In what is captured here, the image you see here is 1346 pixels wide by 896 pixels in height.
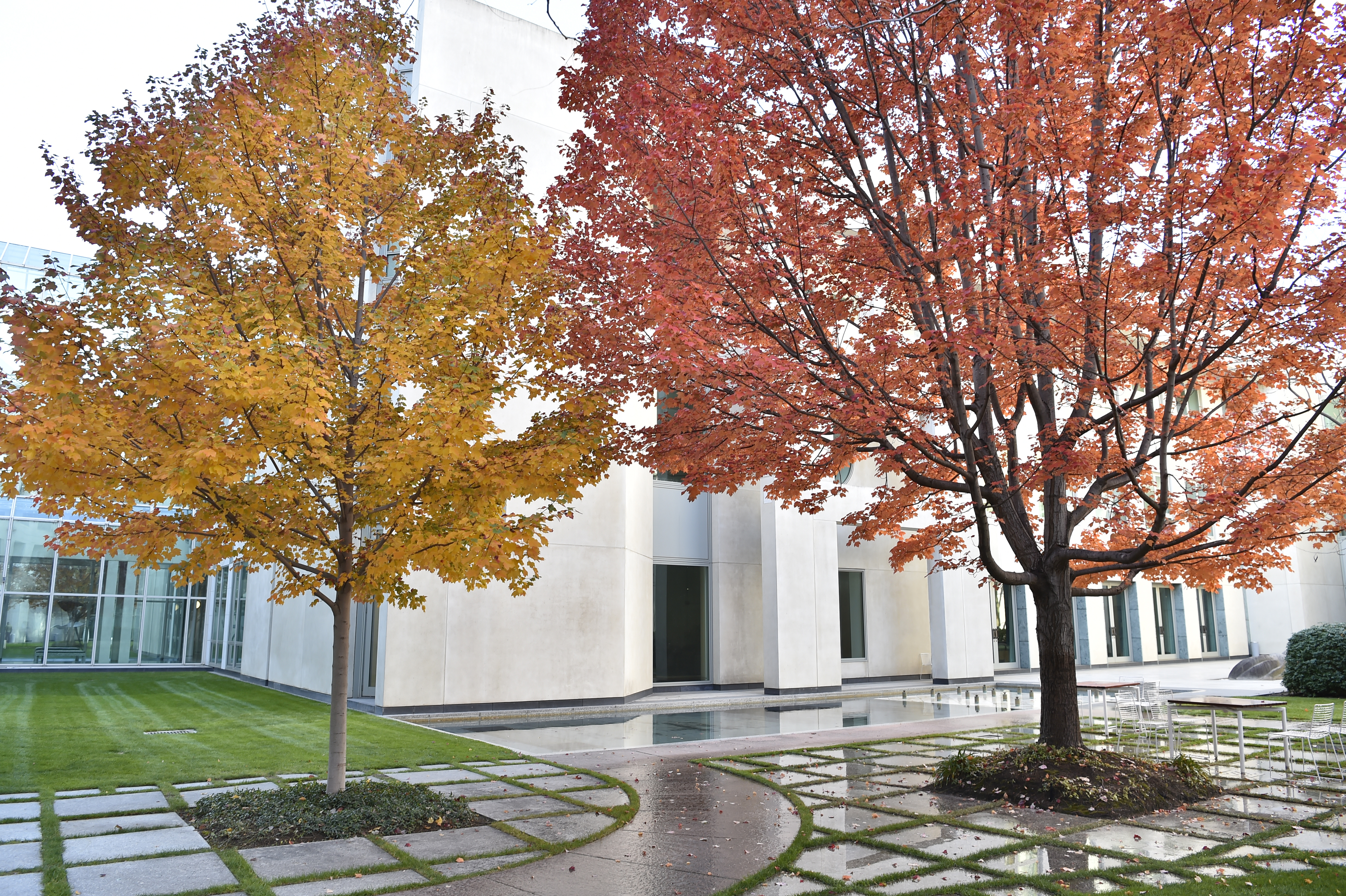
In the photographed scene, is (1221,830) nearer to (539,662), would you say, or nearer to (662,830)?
→ (662,830)

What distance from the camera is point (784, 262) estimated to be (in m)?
7.82

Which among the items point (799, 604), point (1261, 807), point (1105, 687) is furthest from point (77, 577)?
point (1261, 807)

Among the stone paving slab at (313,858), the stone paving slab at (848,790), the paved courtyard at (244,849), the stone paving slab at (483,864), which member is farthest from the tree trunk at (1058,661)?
the stone paving slab at (313,858)

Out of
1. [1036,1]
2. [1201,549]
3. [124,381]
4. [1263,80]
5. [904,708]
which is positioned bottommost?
[904,708]

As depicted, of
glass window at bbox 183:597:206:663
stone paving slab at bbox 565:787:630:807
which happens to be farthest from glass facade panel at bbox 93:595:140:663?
stone paving slab at bbox 565:787:630:807

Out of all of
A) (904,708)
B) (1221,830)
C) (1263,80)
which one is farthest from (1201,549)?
(904,708)

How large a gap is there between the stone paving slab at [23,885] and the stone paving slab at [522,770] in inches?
190

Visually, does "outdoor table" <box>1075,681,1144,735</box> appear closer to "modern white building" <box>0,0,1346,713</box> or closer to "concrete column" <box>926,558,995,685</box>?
A: "modern white building" <box>0,0,1346,713</box>

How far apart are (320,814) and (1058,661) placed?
775 cm

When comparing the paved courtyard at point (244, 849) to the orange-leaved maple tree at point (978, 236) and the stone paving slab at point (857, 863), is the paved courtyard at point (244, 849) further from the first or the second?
the orange-leaved maple tree at point (978, 236)

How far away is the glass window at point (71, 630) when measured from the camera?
2867cm

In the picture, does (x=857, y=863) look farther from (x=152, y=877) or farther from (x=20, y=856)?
(x=20, y=856)

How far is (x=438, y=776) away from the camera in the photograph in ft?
32.6

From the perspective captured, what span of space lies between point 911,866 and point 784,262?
16.6ft
